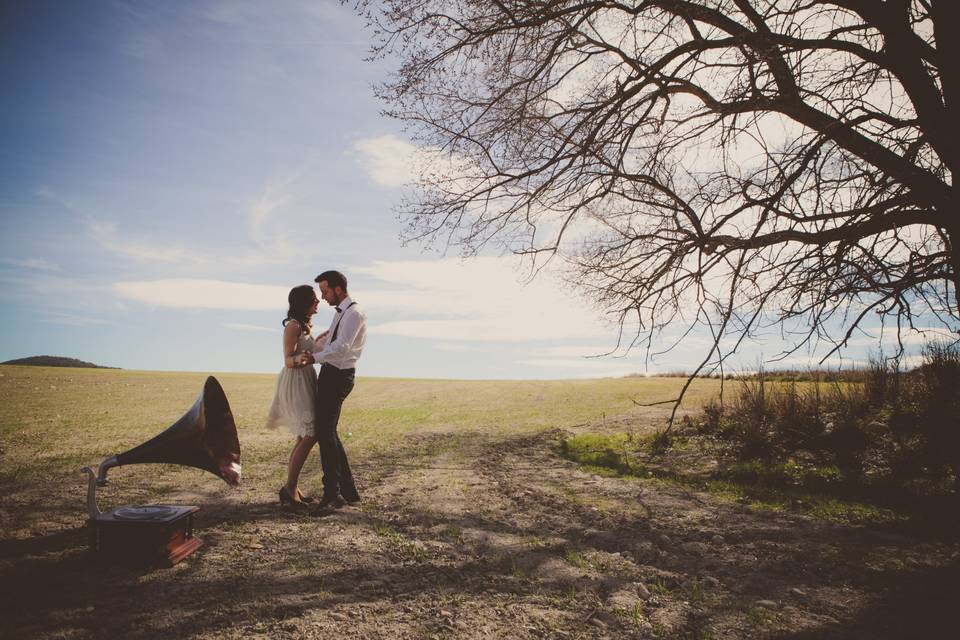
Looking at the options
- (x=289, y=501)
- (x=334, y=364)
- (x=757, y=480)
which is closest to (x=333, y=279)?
(x=334, y=364)

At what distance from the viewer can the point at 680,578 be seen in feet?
13.8

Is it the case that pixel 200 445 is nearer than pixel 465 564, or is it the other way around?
pixel 200 445

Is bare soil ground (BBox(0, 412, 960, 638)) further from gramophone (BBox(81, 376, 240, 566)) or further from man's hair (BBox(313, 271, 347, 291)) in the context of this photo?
man's hair (BBox(313, 271, 347, 291))

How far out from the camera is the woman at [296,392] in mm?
5395

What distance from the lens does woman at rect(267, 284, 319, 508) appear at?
5.39 m

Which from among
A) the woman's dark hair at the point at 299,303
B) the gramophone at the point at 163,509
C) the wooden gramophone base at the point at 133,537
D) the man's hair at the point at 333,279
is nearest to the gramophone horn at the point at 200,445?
the gramophone at the point at 163,509

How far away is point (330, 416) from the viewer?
5406 mm

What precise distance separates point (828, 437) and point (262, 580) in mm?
9223

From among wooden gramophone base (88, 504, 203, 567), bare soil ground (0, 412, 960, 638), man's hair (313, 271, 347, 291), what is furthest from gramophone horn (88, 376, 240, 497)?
man's hair (313, 271, 347, 291)

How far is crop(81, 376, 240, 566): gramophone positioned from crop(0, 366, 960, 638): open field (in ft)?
0.50

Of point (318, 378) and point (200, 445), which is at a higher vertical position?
point (318, 378)

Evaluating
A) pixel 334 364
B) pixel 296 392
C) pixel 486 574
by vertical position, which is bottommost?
Result: pixel 486 574

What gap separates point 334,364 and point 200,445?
1.60 meters

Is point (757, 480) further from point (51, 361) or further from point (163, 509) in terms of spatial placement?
point (51, 361)
